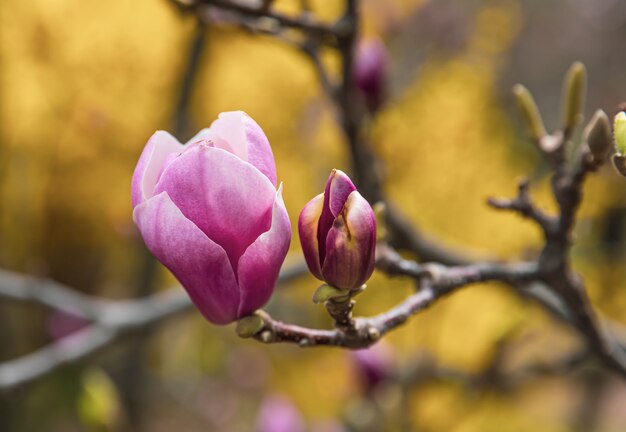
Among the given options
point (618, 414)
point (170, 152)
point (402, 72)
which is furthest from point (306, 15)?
point (618, 414)

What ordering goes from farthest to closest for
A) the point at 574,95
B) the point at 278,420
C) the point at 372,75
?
the point at 278,420 < the point at 372,75 < the point at 574,95

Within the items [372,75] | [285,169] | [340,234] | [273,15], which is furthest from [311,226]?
[285,169]

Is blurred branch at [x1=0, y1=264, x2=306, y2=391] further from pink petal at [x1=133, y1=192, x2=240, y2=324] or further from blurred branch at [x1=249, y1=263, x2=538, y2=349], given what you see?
pink petal at [x1=133, y1=192, x2=240, y2=324]

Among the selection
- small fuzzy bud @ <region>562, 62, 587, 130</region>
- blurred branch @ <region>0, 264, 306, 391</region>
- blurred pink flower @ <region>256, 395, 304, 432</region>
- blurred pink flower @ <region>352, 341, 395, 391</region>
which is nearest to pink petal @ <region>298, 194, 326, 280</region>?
small fuzzy bud @ <region>562, 62, 587, 130</region>

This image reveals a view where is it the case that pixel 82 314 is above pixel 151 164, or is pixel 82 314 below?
below

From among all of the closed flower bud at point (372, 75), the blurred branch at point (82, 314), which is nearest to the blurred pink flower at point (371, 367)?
the blurred branch at point (82, 314)

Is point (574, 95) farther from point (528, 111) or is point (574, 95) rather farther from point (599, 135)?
point (599, 135)
